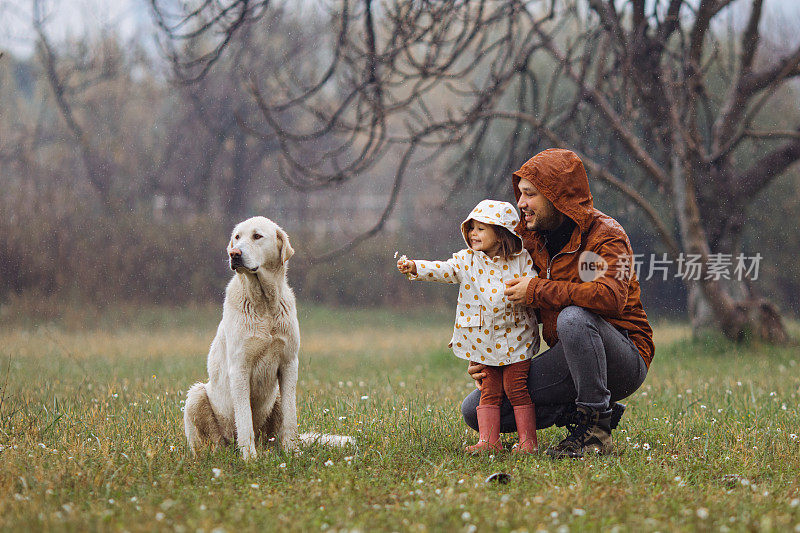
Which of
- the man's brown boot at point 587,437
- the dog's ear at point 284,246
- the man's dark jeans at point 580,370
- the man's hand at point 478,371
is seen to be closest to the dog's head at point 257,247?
the dog's ear at point 284,246

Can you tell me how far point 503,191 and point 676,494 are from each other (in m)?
10.4

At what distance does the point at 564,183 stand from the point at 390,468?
1.78 meters

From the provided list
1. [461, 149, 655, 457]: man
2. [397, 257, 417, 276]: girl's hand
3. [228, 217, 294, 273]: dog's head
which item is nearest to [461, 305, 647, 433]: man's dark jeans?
[461, 149, 655, 457]: man

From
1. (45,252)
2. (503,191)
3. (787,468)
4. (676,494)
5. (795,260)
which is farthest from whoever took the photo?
(795,260)

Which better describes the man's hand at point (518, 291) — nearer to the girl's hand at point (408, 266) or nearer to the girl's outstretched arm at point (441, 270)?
the girl's outstretched arm at point (441, 270)

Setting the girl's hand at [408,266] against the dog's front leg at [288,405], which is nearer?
the girl's hand at [408,266]

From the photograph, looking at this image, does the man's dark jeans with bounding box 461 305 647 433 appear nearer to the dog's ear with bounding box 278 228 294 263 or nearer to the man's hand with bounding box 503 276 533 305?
the man's hand with bounding box 503 276 533 305

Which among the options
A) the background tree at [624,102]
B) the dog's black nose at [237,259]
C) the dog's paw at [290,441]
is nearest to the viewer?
the dog's black nose at [237,259]

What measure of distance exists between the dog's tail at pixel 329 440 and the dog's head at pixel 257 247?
1028 millimetres

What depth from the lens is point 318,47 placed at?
73.4 ft

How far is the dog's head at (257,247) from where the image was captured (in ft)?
13.9

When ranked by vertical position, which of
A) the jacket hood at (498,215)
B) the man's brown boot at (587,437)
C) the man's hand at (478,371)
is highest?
the jacket hood at (498,215)

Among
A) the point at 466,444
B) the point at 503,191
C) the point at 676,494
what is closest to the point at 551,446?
the point at 466,444

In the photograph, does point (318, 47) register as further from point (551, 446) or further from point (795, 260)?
point (551, 446)
